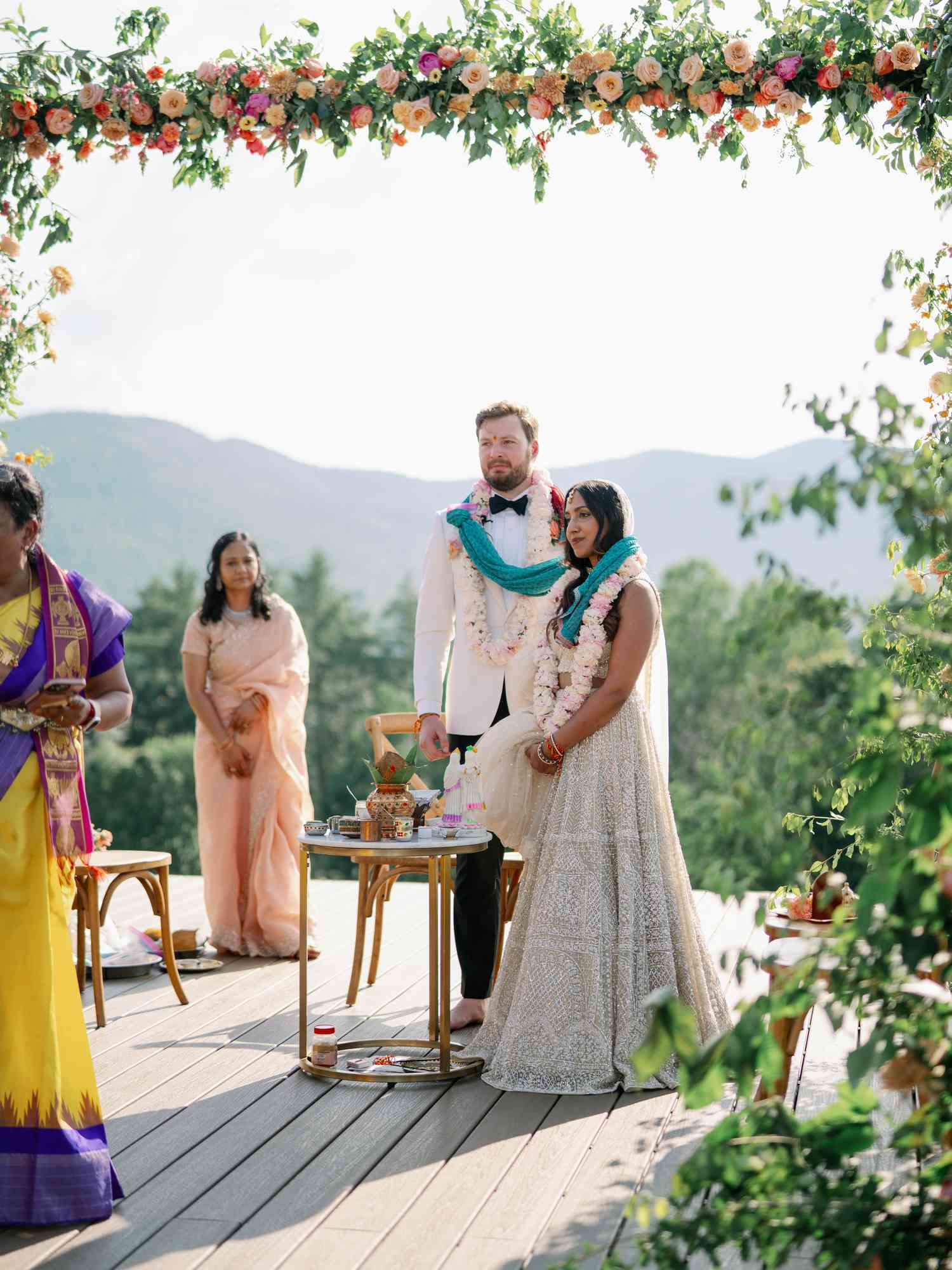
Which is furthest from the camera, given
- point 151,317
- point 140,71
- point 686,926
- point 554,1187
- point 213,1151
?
point 151,317

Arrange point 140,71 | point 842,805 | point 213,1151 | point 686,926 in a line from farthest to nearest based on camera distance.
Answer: point 140,71, point 686,926, point 842,805, point 213,1151

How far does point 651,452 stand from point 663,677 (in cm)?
7233

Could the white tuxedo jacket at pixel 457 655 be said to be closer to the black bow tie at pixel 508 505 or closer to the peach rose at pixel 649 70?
the black bow tie at pixel 508 505

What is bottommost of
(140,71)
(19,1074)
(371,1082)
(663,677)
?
(371,1082)

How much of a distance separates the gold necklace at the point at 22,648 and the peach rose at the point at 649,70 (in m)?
2.66

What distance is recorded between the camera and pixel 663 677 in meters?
4.63

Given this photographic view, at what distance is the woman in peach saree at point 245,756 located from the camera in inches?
244

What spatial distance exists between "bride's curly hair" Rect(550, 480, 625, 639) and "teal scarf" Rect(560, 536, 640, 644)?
0.03 meters

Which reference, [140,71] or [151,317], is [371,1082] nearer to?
[140,71]

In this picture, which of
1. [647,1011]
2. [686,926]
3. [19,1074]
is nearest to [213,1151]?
[19,1074]

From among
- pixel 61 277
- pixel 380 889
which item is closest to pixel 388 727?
pixel 380 889

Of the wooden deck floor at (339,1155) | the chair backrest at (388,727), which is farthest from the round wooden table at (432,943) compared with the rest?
the chair backrest at (388,727)

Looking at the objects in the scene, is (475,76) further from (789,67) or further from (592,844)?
(592,844)

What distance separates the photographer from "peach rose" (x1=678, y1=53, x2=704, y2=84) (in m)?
4.74
